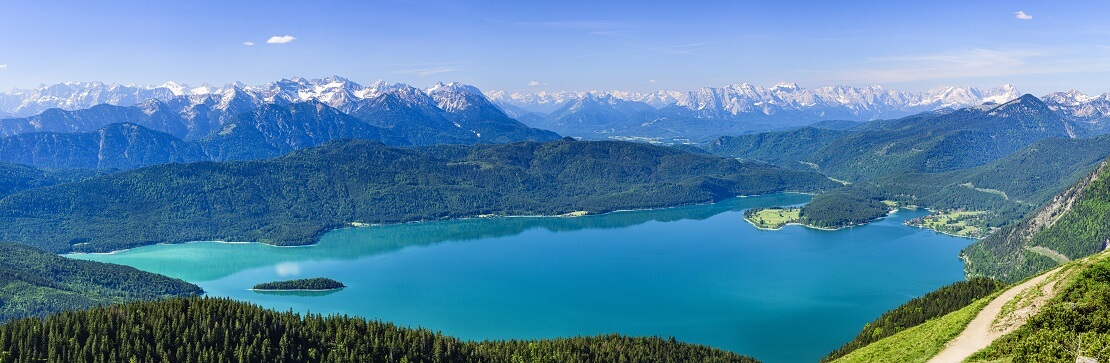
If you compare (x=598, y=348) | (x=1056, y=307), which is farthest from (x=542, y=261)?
(x=1056, y=307)

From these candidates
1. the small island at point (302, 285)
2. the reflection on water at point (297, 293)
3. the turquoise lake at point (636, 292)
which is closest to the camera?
the turquoise lake at point (636, 292)

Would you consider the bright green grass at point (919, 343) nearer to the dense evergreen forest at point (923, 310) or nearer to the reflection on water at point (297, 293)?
the dense evergreen forest at point (923, 310)

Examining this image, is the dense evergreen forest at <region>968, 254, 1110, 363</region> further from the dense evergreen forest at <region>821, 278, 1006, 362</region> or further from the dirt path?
the dense evergreen forest at <region>821, 278, 1006, 362</region>

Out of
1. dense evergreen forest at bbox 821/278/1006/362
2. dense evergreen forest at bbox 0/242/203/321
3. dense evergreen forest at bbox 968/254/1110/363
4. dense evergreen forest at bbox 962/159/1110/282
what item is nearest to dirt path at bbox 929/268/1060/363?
dense evergreen forest at bbox 968/254/1110/363

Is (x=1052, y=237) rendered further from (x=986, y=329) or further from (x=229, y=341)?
(x=229, y=341)

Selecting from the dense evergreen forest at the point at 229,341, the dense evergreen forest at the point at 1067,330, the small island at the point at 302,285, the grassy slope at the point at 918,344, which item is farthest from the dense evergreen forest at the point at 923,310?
the small island at the point at 302,285

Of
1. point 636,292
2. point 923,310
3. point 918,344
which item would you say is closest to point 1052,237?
point 923,310
